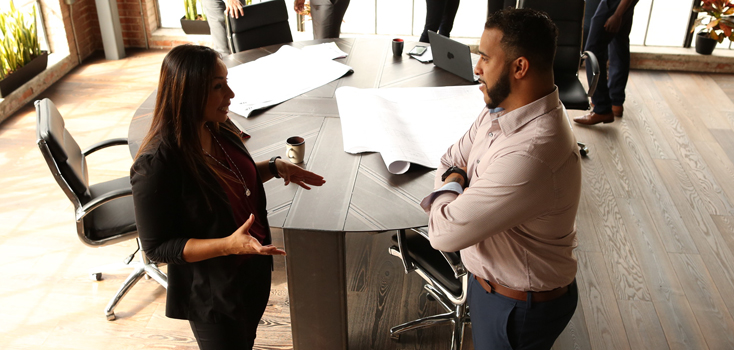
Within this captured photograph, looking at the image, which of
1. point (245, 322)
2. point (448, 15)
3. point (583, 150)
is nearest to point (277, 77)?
point (245, 322)

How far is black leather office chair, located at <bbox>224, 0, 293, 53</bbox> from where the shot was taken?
3.42 metres

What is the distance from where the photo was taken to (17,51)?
4570 millimetres

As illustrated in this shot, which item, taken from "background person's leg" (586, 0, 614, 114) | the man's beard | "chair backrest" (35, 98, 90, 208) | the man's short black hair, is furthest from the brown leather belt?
"background person's leg" (586, 0, 614, 114)

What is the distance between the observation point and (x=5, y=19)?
176 inches

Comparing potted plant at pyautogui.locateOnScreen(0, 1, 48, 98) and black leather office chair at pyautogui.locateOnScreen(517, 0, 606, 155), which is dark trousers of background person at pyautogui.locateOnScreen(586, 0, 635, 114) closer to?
black leather office chair at pyautogui.locateOnScreen(517, 0, 606, 155)

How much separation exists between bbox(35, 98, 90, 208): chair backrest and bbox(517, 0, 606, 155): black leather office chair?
2.73 metres

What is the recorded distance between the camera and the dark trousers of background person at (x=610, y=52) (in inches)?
159

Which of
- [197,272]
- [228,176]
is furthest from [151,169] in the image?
[197,272]

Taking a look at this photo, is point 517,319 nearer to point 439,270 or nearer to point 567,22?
point 439,270

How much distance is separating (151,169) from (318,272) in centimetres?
80

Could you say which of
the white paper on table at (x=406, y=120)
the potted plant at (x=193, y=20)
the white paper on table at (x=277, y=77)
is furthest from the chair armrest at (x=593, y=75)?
the potted plant at (x=193, y=20)

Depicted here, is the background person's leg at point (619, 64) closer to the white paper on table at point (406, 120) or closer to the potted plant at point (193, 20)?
the white paper on table at point (406, 120)

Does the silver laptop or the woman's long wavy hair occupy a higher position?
the woman's long wavy hair

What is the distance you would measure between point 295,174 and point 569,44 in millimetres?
2541
